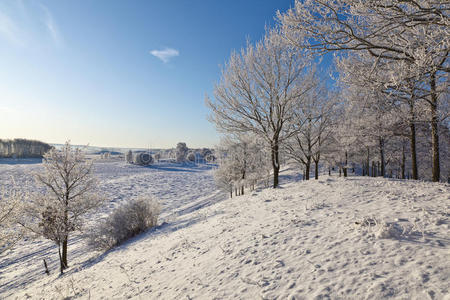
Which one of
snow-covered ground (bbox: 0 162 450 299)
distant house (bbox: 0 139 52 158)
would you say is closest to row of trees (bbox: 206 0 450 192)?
snow-covered ground (bbox: 0 162 450 299)

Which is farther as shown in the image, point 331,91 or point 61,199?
point 331,91

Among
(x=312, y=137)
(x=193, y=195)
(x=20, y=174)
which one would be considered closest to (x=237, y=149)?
(x=312, y=137)

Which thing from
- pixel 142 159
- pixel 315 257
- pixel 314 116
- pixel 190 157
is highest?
pixel 314 116

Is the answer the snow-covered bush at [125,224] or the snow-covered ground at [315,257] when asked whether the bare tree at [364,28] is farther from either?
the snow-covered bush at [125,224]

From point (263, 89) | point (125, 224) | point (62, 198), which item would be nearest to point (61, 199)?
point (62, 198)

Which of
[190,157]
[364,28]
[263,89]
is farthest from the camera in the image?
[190,157]

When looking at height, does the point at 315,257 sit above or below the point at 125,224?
above

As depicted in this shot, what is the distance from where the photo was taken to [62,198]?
12.7 m

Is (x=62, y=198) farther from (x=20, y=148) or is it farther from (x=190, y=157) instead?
(x=20, y=148)

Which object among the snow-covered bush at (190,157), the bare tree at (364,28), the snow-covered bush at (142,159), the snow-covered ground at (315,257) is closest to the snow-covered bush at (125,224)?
the snow-covered ground at (315,257)

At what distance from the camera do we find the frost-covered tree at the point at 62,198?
11750 millimetres

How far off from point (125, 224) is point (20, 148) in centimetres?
12048

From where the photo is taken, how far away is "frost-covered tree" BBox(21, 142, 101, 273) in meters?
11.8

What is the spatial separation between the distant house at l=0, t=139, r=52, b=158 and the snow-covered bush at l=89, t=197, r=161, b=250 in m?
105
